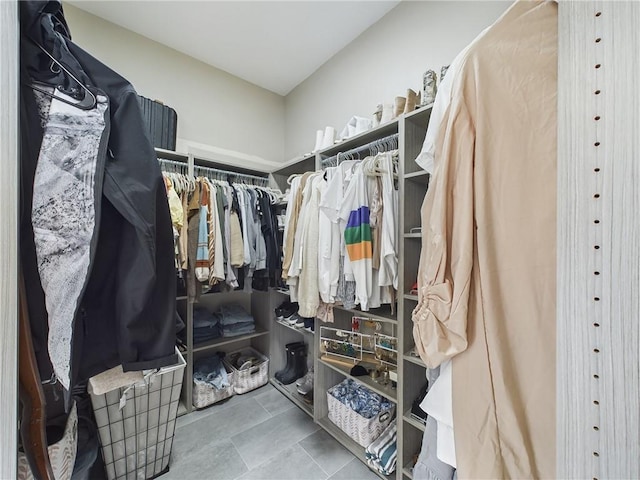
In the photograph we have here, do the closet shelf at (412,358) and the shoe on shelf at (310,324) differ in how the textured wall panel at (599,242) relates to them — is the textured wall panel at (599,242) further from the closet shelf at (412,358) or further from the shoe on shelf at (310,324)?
the shoe on shelf at (310,324)

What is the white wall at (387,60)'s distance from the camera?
1476 mm

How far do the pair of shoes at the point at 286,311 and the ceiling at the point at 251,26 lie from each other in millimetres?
2187

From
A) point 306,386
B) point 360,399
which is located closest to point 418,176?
point 360,399

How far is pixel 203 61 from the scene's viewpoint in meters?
2.32

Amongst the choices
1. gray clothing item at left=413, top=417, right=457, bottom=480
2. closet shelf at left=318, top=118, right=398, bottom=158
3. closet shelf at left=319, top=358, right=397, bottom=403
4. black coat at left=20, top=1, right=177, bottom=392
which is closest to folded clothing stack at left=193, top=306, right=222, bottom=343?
closet shelf at left=319, top=358, right=397, bottom=403

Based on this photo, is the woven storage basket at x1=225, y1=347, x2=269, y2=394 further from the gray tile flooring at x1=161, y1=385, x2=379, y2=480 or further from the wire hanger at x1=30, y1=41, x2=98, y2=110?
the wire hanger at x1=30, y1=41, x2=98, y2=110

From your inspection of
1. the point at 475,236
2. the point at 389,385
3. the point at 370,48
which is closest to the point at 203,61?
the point at 370,48

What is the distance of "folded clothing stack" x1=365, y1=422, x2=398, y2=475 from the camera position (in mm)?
1384

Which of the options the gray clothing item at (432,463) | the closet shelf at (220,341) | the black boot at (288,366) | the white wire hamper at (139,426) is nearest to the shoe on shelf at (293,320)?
the black boot at (288,366)

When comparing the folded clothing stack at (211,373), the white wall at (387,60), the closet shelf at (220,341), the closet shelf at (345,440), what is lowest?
the closet shelf at (345,440)

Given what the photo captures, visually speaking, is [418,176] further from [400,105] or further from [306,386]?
[306,386]

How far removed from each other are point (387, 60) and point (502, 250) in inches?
69.3

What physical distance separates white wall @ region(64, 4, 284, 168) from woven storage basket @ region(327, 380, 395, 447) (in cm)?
212

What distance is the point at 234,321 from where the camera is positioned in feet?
7.58
